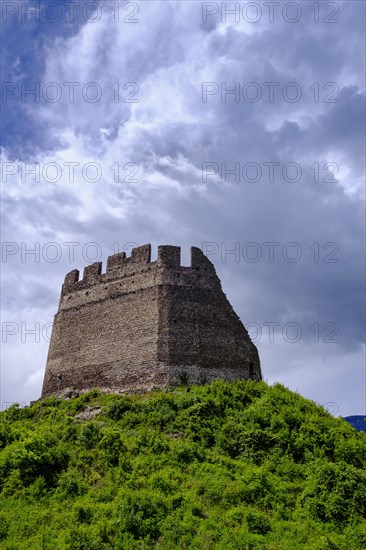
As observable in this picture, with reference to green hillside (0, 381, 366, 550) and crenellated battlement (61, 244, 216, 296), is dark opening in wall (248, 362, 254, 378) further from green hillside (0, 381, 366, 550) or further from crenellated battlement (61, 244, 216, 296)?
crenellated battlement (61, 244, 216, 296)

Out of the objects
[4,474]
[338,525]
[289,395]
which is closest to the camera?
[338,525]

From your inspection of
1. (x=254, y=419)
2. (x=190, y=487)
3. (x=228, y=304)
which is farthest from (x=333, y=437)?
(x=228, y=304)

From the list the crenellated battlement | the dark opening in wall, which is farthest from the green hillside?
the crenellated battlement

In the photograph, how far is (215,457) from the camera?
19.3 m

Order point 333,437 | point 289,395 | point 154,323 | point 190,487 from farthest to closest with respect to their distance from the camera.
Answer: point 154,323 → point 289,395 → point 333,437 → point 190,487

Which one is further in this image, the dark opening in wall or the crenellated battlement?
the crenellated battlement

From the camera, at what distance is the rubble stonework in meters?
26.7

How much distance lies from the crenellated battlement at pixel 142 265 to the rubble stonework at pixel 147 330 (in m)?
0.06

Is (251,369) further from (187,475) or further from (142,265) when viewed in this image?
(187,475)

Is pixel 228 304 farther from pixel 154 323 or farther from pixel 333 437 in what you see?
pixel 333 437

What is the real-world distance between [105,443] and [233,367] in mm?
10367

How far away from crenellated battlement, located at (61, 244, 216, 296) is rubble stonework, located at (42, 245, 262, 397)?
0.06 m

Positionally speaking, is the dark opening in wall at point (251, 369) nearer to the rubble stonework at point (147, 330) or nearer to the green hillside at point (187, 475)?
the rubble stonework at point (147, 330)

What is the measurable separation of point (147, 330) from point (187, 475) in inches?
418
